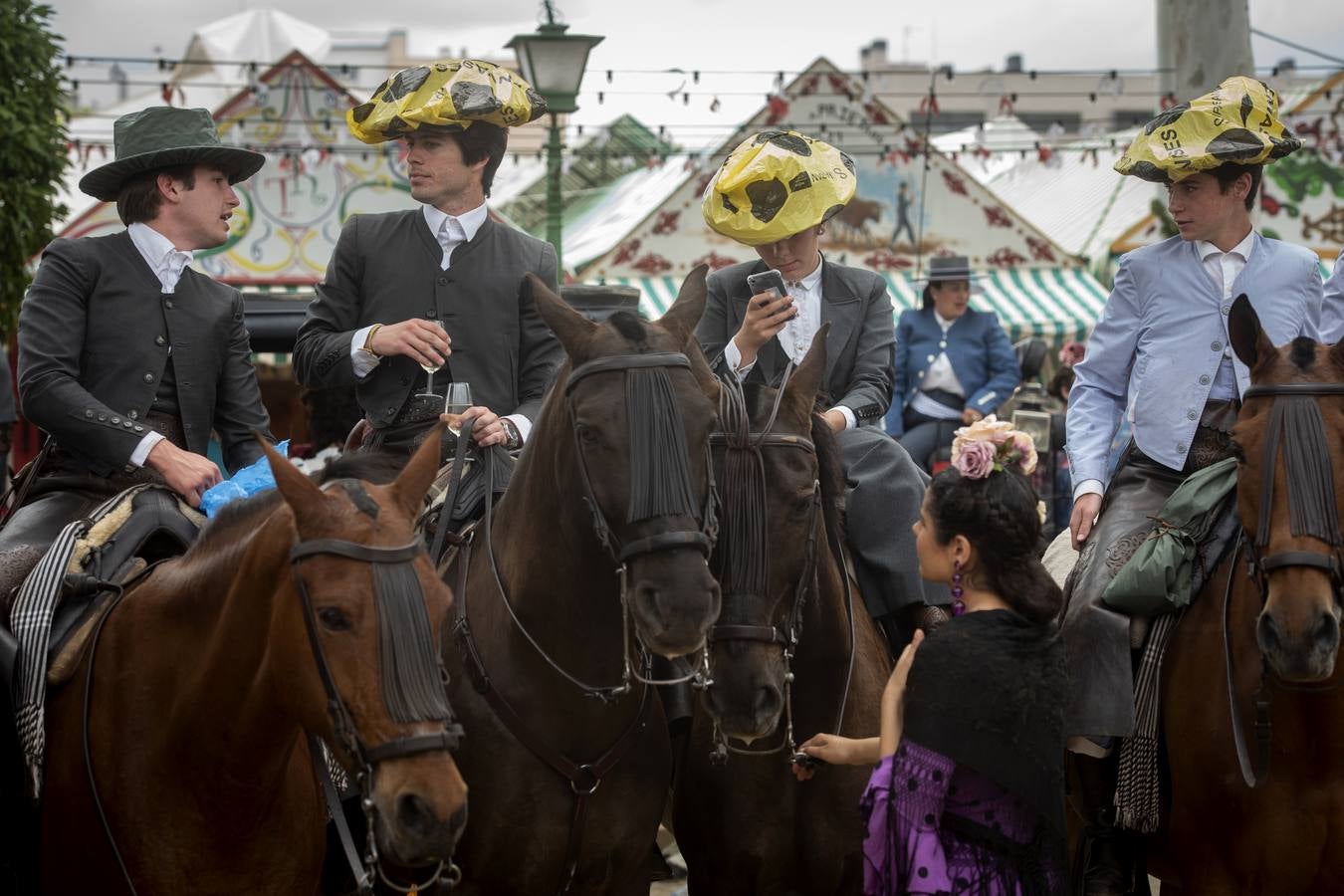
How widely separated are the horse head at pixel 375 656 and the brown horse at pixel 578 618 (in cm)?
60

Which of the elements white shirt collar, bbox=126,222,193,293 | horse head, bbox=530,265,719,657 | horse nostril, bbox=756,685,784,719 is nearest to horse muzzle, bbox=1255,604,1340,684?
horse nostril, bbox=756,685,784,719

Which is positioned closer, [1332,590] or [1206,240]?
[1332,590]

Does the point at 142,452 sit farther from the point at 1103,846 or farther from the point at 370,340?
the point at 1103,846

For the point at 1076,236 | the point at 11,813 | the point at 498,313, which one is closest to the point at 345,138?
the point at 1076,236

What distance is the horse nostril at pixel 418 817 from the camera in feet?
9.50

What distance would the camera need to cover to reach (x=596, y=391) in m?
3.60

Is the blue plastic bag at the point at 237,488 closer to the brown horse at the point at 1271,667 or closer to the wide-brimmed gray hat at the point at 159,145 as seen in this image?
the wide-brimmed gray hat at the point at 159,145

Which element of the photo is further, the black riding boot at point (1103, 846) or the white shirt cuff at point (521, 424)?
the white shirt cuff at point (521, 424)

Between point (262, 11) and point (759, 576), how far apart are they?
3075cm

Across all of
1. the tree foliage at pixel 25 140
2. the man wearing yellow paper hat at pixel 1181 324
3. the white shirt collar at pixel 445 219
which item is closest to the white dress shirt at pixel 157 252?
the white shirt collar at pixel 445 219

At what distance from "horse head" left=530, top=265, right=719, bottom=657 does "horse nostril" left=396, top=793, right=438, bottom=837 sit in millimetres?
674

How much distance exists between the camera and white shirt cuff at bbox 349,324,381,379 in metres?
4.62

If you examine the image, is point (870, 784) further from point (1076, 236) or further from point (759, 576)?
point (1076, 236)

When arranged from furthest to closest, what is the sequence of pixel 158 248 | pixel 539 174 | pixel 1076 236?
pixel 539 174
pixel 1076 236
pixel 158 248
